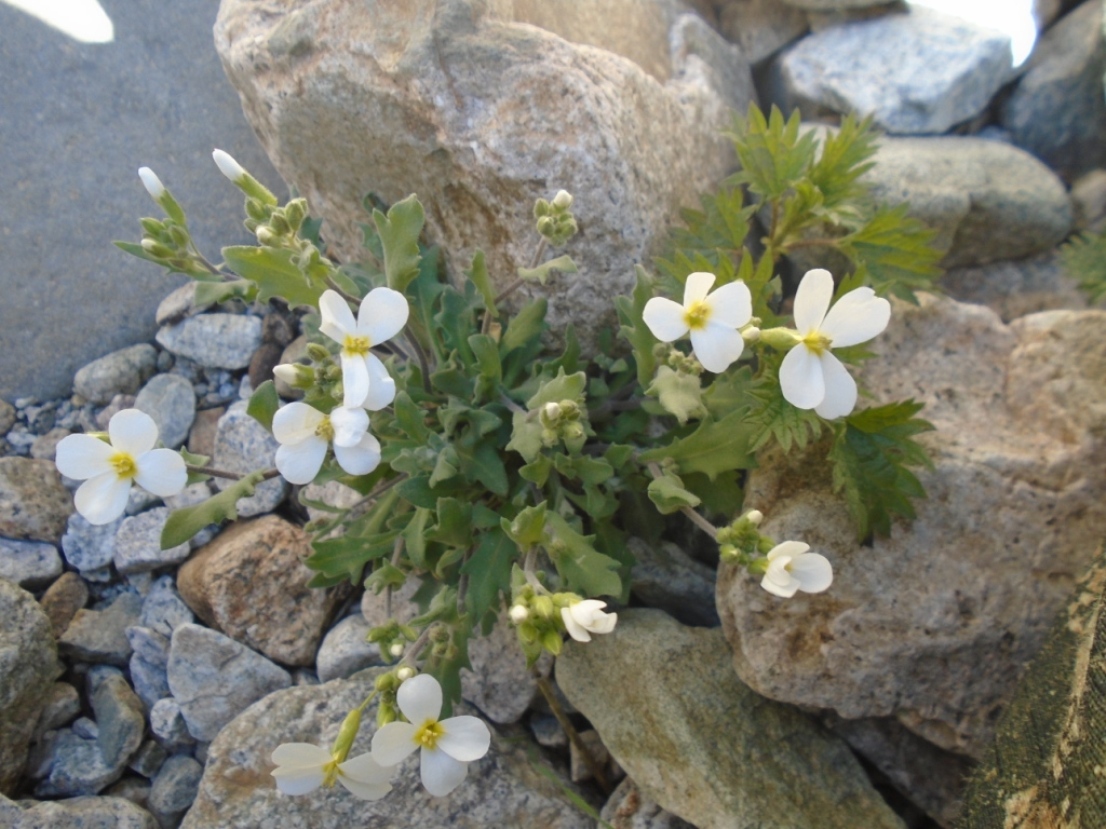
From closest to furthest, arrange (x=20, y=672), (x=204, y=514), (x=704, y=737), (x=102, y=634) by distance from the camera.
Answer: (x=204, y=514), (x=704, y=737), (x=20, y=672), (x=102, y=634)

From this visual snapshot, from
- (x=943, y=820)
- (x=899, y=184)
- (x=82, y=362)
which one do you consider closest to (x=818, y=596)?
(x=943, y=820)

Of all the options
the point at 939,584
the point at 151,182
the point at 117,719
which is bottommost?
the point at 117,719

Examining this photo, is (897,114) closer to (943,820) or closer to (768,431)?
(768,431)

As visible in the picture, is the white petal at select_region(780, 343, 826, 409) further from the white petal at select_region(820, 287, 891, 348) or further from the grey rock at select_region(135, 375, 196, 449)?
the grey rock at select_region(135, 375, 196, 449)

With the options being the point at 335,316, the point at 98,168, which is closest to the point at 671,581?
the point at 335,316

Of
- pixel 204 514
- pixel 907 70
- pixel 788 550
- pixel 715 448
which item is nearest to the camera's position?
pixel 788 550

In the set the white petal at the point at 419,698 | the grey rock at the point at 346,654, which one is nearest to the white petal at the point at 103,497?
the white petal at the point at 419,698

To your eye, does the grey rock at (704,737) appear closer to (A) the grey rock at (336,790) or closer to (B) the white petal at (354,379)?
(A) the grey rock at (336,790)

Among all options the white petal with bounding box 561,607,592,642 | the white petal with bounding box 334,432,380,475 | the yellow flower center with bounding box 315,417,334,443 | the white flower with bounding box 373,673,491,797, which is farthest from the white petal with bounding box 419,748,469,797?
the yellow flower center with bounding box 315,417,334,443

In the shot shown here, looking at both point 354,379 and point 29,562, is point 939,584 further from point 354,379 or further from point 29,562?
point 29,562
